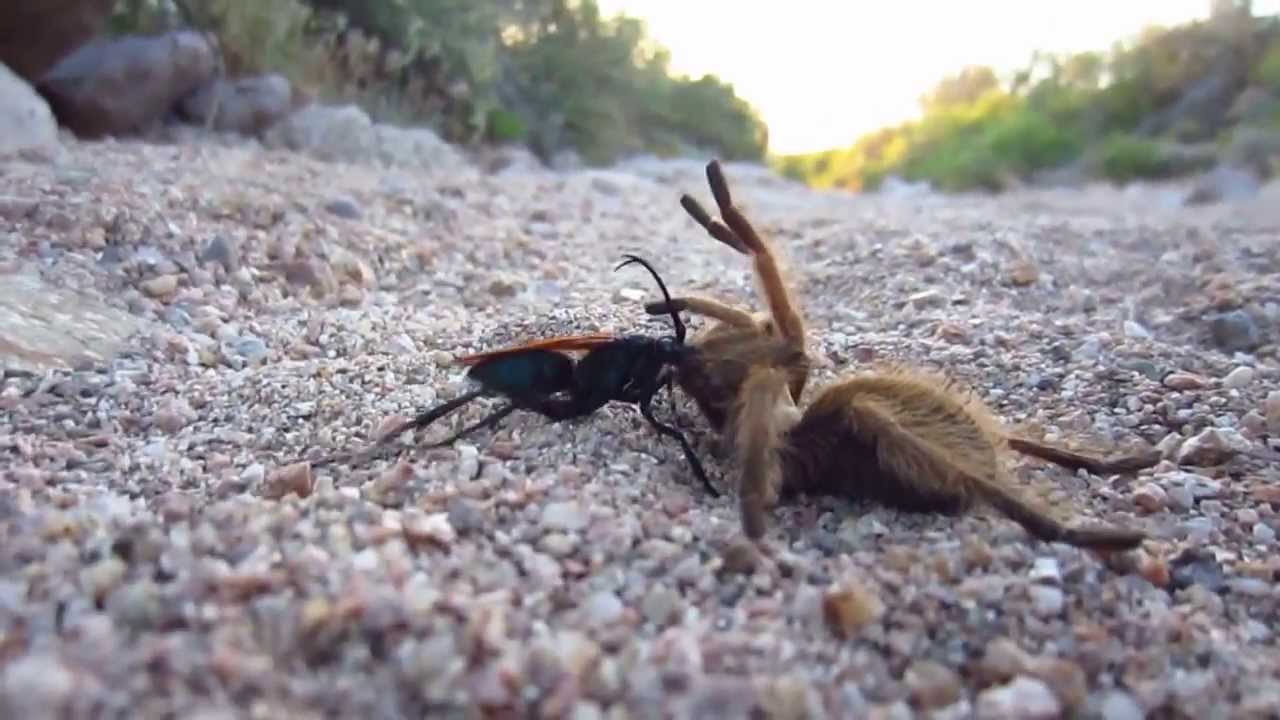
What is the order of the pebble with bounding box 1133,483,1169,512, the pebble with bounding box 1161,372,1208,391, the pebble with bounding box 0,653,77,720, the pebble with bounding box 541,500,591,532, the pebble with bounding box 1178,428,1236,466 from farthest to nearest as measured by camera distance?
the pebble with bounding box 1161,372,1208,391 → the pebble with bounding box 1178,428,1236,466 → the pebble with bounding box 1133,483,1169,512 → the pebble with bounding box 541,500,591,532 → the pebble with bounding box 0,653,77,720

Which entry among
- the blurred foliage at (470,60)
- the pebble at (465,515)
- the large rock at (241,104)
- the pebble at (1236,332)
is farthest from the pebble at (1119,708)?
the blurred foliage at (470,60)

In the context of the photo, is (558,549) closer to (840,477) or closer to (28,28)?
(840,477)

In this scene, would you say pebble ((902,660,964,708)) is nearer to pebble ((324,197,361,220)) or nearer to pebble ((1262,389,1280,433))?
pebble ((1262,389,1280,433))

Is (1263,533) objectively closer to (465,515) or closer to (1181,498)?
(1181,498)

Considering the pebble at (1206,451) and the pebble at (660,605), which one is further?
Result: the pebble at (1206,451)

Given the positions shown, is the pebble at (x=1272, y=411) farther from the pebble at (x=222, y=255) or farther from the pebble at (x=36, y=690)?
the pebble at (x=222, y=255)

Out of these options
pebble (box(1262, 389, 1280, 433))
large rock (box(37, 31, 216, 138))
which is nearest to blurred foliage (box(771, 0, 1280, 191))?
large rock (box(37, 31, 216, 138))

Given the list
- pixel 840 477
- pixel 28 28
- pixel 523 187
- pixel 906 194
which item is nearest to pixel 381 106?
pixel 523 187
